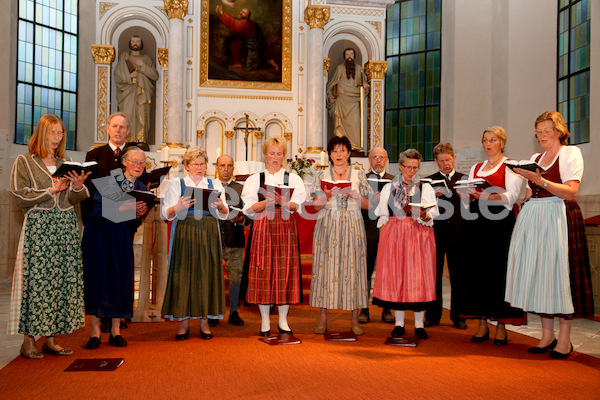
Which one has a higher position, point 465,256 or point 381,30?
point 381,30

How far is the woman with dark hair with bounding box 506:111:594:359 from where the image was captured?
4359 mm

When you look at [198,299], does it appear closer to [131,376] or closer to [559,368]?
[131,376]

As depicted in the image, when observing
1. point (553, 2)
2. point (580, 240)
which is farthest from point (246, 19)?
point (580, 240)

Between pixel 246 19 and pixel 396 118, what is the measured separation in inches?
170

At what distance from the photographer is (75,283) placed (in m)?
4.39

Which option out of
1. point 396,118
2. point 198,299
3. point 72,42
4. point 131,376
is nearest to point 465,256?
point 198,299

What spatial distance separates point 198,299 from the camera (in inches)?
195

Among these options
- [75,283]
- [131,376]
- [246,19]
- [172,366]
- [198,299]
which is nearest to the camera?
[131,376]

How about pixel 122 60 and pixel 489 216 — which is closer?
pixel 489 216

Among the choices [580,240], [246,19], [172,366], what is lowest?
[172,366]

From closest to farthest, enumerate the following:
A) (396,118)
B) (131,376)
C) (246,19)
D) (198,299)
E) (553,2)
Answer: (131,376) → (198,299) → (553,2) → (246,19) → (396,118)

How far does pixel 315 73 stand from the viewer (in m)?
11.8

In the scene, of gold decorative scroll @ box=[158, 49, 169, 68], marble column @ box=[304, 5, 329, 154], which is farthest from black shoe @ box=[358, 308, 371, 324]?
gold decorative scroll @ box=[158, 49, 169, 68]

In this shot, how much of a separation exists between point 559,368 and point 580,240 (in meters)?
1.02
